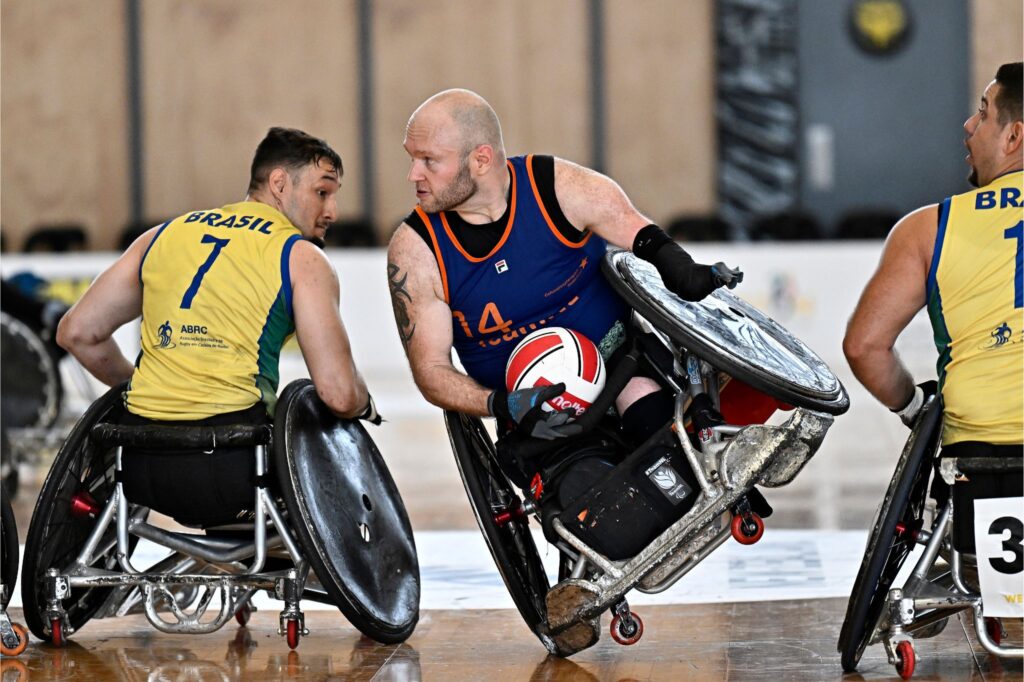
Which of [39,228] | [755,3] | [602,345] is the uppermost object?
[755,3]

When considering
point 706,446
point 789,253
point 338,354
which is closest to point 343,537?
point 338,354

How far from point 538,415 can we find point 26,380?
16.8ft

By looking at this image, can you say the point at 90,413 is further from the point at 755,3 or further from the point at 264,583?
the point at 755,3

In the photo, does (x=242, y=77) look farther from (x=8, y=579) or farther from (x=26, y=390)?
(x=8, y=579)

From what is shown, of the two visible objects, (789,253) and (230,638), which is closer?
(230,638)

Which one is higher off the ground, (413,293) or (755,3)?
(755,3)

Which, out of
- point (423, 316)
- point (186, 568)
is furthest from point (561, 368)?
point (186, 568)

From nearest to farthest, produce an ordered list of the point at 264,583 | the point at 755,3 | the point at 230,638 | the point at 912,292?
the point at 912,292
the point at 264,583
the point at 230,638
the point at 755,3

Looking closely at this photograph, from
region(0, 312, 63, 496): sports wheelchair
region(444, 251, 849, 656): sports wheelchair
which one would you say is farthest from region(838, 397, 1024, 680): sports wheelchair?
region(0, 312, 63, 496): sports wheelchair

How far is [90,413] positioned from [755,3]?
14.0 meters

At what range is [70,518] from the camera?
4.31 metres

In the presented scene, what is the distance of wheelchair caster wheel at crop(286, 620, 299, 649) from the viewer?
4188 millimetres

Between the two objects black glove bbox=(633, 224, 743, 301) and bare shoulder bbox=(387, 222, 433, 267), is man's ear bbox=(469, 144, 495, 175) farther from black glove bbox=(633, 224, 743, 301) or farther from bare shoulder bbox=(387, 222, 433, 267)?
black glove bbox=(633, 224, 743, 301)

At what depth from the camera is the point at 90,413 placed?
433 centimetres
